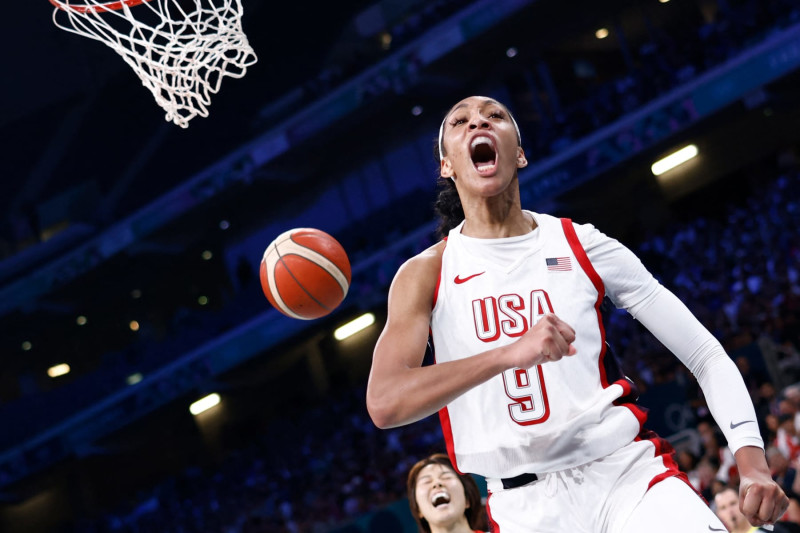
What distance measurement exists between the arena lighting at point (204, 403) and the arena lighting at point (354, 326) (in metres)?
3.44

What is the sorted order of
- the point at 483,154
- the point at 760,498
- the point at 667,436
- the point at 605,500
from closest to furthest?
the point at 760,498 → the point at 605,500 → the point at 483,154 → the point at 667,436

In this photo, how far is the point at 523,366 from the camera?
1.91m

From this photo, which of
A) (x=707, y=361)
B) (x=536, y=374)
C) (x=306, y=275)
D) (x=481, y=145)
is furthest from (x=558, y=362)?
(x=306, y=275)

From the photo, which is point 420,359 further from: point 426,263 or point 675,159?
point 675,159

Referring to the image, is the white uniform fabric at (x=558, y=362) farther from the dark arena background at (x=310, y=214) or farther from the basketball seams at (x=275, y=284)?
the dark arena background at (x=310, y=214)

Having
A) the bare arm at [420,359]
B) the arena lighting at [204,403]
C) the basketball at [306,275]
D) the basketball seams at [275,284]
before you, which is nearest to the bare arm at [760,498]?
the bare arm at [420,359]

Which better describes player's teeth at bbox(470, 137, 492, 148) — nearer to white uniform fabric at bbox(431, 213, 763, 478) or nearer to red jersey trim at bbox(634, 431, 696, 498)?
white uniform fabric at bbox(431, 213, 763, 478)

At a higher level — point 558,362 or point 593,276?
point 593,276

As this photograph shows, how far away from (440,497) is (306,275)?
1.37 m

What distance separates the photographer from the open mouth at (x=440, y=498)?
423 centimetres

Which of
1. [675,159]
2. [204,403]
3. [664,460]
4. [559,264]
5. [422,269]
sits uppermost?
[675,159]

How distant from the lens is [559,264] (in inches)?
95.2

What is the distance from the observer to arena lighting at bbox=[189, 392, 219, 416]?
20.9 metres

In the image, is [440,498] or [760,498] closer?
[760,498]
